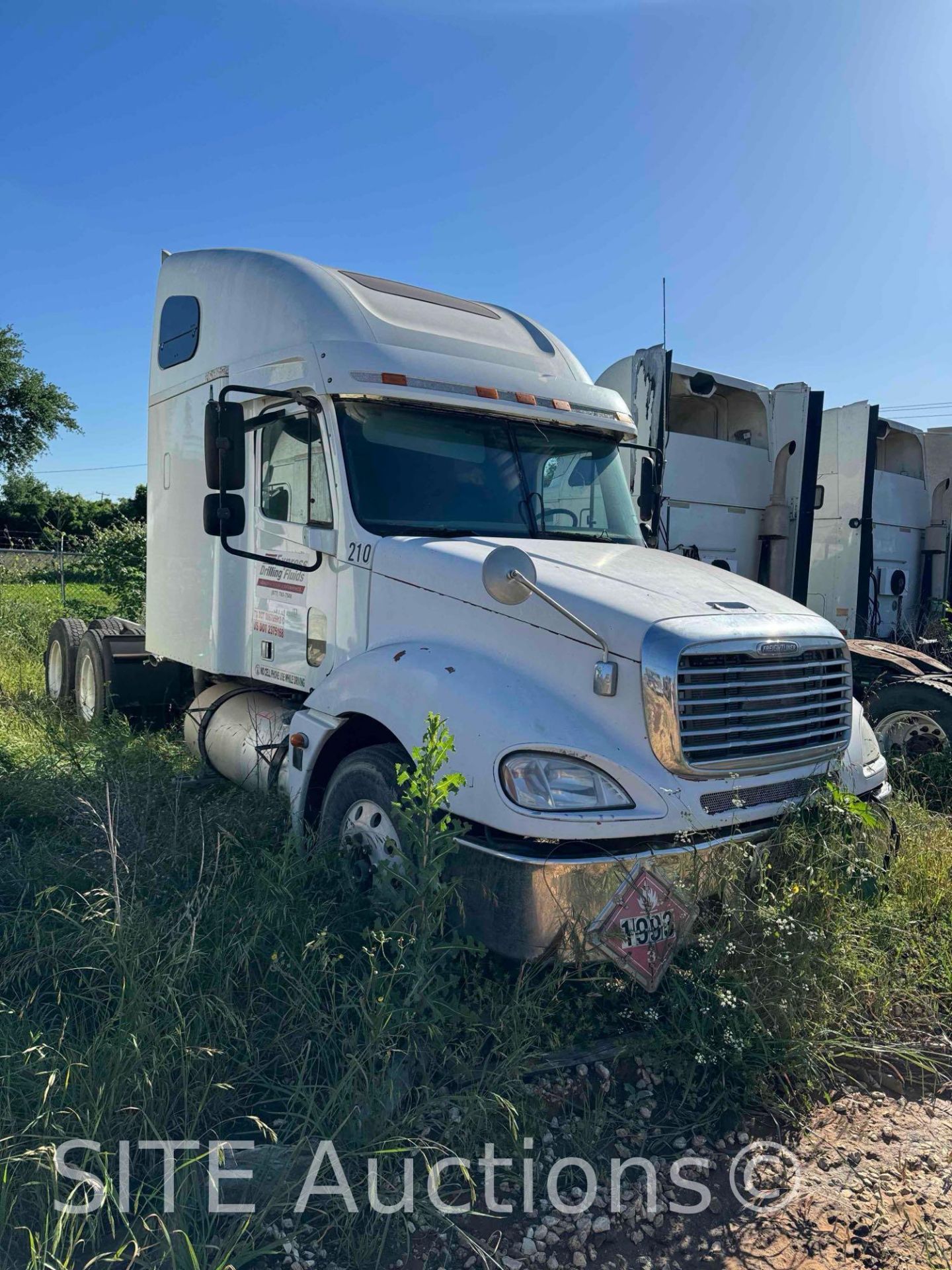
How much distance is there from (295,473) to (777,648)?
2.68 metres

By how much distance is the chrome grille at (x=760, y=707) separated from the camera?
3.46 metres

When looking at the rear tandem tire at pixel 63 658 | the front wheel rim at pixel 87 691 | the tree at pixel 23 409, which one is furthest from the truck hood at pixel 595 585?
the tree at pixel 23 409

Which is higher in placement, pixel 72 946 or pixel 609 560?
pixel 609 560

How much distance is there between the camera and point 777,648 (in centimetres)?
375

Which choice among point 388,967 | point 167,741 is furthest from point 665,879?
point 167,741

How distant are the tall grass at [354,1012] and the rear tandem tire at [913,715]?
2683 millimetres

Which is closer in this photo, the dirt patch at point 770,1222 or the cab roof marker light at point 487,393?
the dirt patch at point 770,1222

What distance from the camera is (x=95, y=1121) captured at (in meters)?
2.53

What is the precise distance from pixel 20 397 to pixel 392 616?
1500 inches

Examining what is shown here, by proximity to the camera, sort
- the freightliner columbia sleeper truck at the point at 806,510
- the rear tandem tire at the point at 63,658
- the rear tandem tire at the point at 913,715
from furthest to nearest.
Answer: the rear tandem tire at the point at 63,658 < the freightliner columbia sleeper truck at the point at 806,510 < the rear tandem tire at the point at 913,715

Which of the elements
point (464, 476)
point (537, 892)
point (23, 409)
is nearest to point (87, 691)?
point (464, 476)

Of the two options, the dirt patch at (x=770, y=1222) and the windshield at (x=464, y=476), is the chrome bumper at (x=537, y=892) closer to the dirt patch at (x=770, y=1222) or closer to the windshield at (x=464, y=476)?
the dirt patch at (x=770, y=1222)

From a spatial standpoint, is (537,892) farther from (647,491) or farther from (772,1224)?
(647,491)

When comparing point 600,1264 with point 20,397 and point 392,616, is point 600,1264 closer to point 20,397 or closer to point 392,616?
point 392,616
